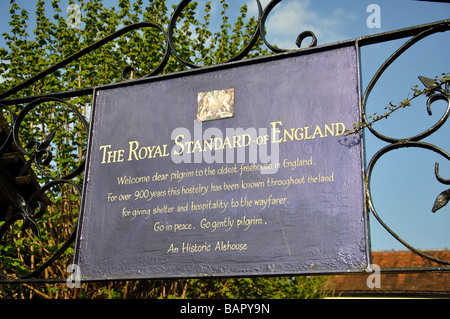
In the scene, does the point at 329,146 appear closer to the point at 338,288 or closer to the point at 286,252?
the point at 286,252

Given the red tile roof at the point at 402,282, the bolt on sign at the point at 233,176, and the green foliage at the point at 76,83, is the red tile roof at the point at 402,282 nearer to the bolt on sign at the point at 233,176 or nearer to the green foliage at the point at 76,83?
the green foliage at the point at 76,83

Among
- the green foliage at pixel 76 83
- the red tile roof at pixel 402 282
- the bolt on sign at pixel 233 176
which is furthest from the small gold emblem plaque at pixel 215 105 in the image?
the red tile roof at pixel 402 282

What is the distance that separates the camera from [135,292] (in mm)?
10117

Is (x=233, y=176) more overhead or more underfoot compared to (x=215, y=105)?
more underfoot

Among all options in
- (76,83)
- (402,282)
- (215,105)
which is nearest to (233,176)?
(215,105)

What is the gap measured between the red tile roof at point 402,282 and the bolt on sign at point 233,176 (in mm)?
16950

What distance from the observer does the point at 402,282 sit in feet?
73.8

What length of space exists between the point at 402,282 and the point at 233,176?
20.8 meters

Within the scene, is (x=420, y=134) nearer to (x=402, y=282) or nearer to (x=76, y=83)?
(x=76, y=83)

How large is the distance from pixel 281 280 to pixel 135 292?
333cm

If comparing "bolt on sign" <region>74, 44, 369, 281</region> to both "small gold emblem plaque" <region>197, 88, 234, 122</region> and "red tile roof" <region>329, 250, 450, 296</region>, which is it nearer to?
"small gold emblem plaque" <region>197, 88, 234, 122</region>

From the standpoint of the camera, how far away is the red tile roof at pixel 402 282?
842 inches

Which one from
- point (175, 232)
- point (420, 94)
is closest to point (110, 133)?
point (175, 232)

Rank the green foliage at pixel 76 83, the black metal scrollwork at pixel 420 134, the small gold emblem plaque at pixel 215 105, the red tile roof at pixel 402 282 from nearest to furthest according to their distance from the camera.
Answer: the black metal scrollwork at pixel 420 134, the small gold emblem plaque at pixel 215 105, the green foliage at pixel 76 83, the red tile roof at pixel 402 282
